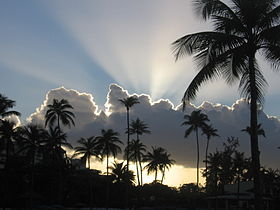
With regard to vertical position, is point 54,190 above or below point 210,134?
below

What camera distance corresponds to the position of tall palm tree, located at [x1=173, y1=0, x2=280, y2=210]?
A: 545 inches

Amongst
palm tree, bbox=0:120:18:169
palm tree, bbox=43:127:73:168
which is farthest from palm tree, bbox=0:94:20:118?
palm tree, bbox=43:127:73:168

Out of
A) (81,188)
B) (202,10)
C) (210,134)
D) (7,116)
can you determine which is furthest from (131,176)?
(202,10)

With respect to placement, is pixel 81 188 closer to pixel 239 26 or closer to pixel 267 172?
pixel 267 172

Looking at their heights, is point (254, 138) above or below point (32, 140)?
below

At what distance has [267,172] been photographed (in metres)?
82.9

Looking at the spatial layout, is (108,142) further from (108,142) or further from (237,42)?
(237,42)

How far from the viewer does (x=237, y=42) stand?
1419cm

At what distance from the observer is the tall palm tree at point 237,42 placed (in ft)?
45.4

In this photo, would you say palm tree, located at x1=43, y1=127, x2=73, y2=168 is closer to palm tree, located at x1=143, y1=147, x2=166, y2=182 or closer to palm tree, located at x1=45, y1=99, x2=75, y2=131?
palm tree, located at x1=45, y1=99, x2=75, y2=131

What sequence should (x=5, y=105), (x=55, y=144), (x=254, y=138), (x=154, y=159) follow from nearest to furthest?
(x=254, y=138), (x=5, y=105), (x=55, y=144), (x=154, y=159)

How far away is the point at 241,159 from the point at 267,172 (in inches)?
488

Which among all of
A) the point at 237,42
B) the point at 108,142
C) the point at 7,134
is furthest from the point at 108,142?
the point at 237,42

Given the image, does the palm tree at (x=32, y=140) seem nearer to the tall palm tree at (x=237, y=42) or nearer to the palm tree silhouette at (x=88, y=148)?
the palm tree silhouette at (x=88, y=148)
